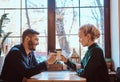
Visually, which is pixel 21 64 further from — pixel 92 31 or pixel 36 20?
pixel 36 20

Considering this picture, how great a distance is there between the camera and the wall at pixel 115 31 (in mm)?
3189

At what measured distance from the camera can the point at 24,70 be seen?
2436 millimetres

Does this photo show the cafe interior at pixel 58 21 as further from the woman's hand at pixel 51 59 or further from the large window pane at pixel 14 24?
the woman's hand at pixel 51 59

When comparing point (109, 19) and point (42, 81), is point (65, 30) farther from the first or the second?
point (42, 81)

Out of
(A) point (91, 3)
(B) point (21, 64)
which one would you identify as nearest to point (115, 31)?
(A) point (91, 3)

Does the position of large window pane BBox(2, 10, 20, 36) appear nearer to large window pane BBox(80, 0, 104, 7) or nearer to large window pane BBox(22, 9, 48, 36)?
large window pane BBox(22, 9, 48, 36)

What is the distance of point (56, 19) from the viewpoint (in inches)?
147

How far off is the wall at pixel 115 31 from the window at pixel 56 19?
0.17 meters

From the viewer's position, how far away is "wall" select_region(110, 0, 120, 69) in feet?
10.5

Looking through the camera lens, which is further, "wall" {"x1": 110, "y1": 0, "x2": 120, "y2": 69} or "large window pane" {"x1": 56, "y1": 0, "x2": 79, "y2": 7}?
"large window pane" {"x1": 56, "y1": 0, "x2": 79, "y2": 7}

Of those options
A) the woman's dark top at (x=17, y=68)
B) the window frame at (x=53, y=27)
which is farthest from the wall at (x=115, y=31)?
the woman's dark top at (x=17, y=68)

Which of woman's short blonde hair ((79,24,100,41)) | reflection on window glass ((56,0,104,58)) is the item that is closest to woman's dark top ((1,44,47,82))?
woman's short blonde hair ((79,24,100,41))

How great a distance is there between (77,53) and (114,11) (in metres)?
0.78

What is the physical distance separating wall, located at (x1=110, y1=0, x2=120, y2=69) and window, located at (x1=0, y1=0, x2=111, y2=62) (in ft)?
0.55
